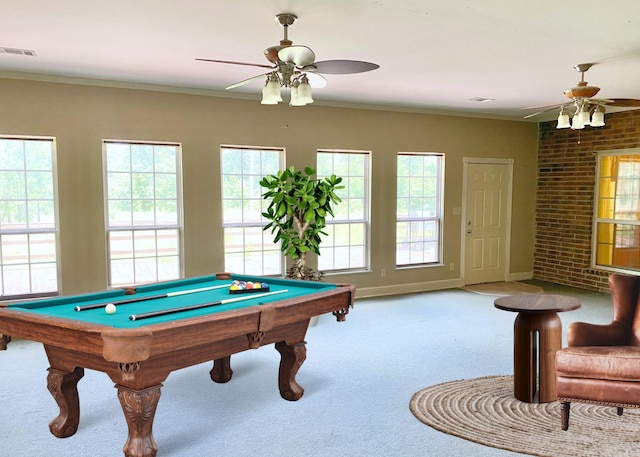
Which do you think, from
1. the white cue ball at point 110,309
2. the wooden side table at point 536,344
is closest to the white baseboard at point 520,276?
the wooden side table at point 536,344

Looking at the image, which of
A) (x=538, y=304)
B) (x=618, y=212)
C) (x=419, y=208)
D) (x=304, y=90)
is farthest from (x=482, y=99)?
(x=304, y=90)

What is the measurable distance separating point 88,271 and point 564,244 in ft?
21.9

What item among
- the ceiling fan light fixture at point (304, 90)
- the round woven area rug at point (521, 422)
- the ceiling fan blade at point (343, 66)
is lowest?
the round woven area rug at point (521, 422)

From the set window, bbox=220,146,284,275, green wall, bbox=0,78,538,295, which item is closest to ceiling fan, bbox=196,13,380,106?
green wall, bbox=0,78,538,295

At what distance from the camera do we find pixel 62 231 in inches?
210

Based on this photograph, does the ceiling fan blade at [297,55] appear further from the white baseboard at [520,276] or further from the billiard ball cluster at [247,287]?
the white baseboard at [520,276]

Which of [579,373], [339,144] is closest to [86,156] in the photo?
[339,144]

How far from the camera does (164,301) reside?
3.31 metres

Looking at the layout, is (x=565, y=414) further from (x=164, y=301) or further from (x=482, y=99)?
(x=482, y=99)

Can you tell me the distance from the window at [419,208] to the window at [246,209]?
186 centimetres

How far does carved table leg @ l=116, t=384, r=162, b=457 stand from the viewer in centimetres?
268

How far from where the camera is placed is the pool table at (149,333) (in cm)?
252

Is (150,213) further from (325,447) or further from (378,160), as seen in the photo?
(325,447)

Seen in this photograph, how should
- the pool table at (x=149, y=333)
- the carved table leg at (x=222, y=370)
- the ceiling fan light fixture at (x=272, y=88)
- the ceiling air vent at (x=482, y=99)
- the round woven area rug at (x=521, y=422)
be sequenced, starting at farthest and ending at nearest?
the ceiling air vent at (x=482, y=99) → the carved table leg at (x=222, y=370) → the ceiling fan light fixture at (x=272, y=88) → the round woven area rug at (x=521, y=422) → the pool table at (x=149, y=333)
